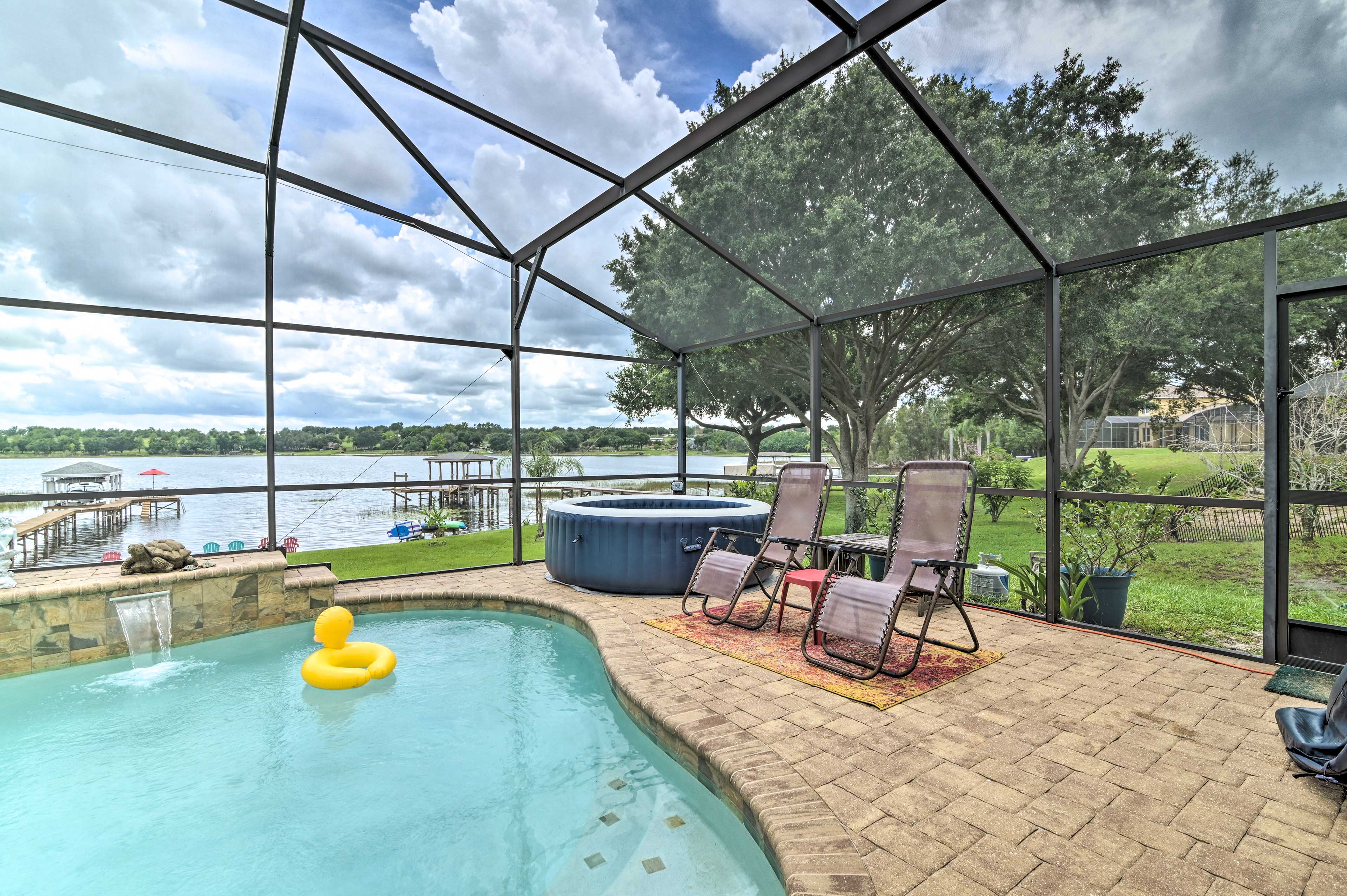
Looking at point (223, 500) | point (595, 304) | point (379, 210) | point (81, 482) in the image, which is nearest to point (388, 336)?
point (379, 210)

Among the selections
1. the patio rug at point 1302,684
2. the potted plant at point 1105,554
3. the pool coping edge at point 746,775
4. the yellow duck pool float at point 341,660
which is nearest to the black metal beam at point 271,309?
the yellow duck pool float at point 341,660

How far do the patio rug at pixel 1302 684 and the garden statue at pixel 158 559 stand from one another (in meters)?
7.47

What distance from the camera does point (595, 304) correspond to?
23.1ft

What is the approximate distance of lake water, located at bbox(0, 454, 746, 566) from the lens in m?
5.05

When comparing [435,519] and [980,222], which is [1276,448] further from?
[435,519]

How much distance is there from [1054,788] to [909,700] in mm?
866

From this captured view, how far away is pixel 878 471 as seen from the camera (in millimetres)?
13742

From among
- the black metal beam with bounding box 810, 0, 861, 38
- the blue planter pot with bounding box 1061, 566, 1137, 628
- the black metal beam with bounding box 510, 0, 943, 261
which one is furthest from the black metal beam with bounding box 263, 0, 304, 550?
the blue planter pot with bounding box 1061, 566, 1137, 628

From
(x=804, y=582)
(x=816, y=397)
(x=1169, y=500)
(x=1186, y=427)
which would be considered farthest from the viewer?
(x=1186, y=427)

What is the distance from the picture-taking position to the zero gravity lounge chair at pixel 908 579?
3352 millimetres

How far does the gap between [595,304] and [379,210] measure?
2462mm

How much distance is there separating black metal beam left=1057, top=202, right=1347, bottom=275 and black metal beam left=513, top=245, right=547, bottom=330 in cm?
482

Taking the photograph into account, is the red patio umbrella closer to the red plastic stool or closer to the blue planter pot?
the red plastic stool

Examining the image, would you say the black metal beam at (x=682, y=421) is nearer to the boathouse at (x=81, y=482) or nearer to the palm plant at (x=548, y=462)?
the palm plant at (x=548, y=462)
